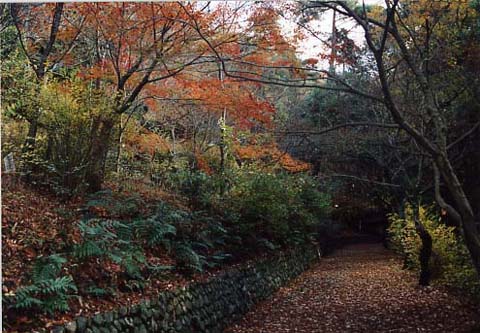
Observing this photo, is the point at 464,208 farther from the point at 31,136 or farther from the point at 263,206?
the point at 31,136

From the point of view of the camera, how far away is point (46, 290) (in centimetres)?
199

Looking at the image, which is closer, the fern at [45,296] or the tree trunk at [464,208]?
Result: the fern at [45,296]

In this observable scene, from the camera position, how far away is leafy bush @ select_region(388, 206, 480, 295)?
12.0 feet

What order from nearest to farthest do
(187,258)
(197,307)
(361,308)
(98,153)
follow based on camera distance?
(197,307)
(187,258)
(98,153)
(361,308)

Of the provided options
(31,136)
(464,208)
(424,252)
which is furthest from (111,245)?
(424,252)

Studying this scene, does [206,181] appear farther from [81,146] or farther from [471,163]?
[471,163]

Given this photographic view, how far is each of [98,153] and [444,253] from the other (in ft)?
11.2

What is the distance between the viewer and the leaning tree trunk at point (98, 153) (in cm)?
369

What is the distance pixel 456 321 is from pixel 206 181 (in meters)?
2.44

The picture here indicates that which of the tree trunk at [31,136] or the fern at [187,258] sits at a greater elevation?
the tree trunk at [31,136]

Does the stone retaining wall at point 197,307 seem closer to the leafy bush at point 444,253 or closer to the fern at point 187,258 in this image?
the fern at point 187,258

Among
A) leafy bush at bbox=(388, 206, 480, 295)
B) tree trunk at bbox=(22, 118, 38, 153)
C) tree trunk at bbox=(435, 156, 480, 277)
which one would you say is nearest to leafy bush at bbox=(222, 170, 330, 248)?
leafy bush at bbox=(388, 206, 480, 295)

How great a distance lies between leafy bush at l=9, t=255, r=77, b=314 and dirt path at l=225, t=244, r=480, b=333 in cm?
160

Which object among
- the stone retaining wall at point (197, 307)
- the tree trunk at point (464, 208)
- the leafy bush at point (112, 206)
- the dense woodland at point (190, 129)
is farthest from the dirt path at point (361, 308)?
the leafy bush at point (112, 206)
